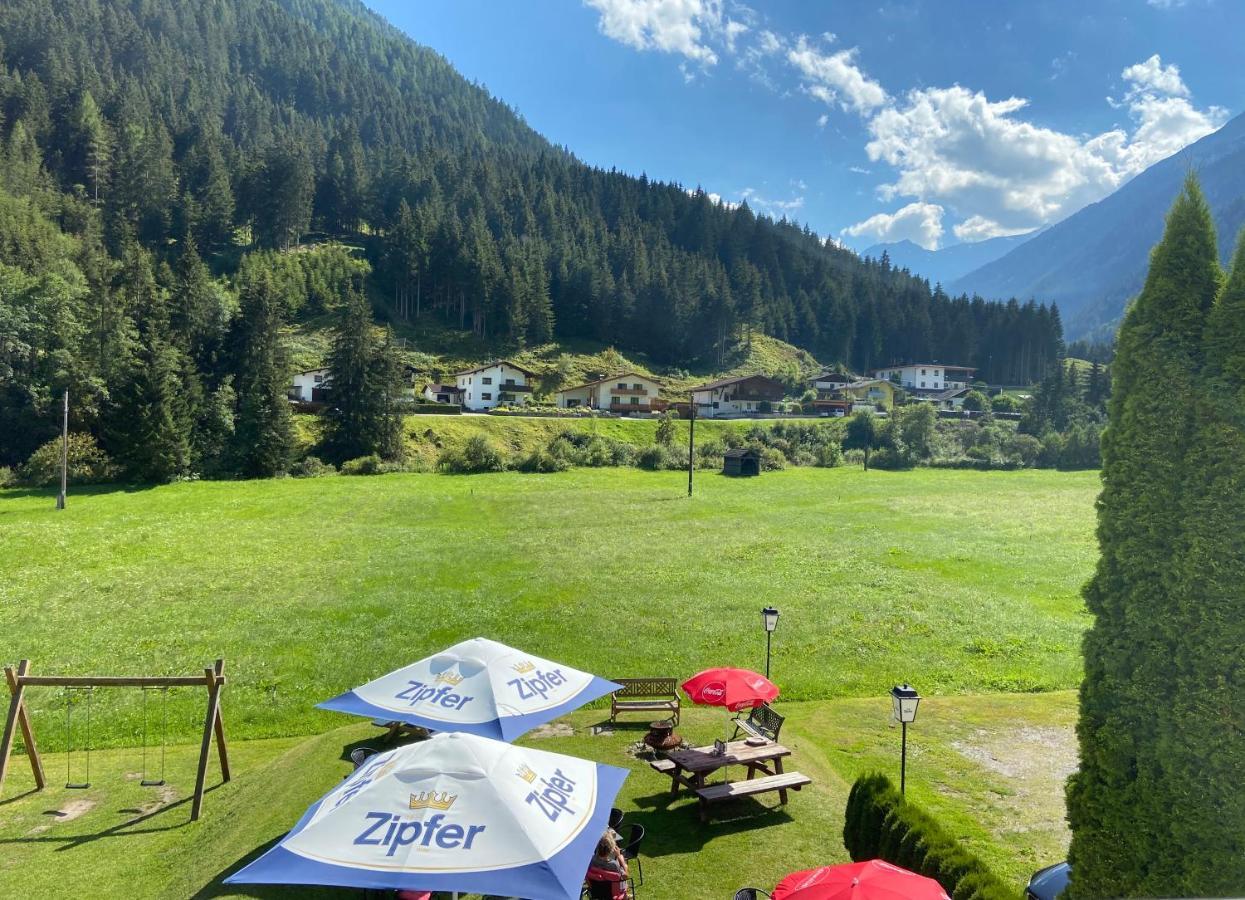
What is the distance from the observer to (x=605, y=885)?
9.12 meters

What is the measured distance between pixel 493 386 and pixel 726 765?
85.3m

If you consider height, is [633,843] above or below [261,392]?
below

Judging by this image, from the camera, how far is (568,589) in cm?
3028

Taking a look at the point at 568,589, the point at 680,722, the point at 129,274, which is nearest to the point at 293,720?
the point at 680,722

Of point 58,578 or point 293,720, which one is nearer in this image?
point 293,720

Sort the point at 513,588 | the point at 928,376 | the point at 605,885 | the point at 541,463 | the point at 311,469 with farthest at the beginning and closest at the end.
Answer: the point at 928,376 → the point at 541,463 → the point at 311,469 → the point at 513,588 → the point at 605,885

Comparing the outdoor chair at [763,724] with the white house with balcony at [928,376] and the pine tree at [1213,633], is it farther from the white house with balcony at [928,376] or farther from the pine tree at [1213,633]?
the white house with balcony at [928,376]

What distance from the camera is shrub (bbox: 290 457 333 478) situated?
2437 inches

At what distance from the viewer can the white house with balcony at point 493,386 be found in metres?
92.6

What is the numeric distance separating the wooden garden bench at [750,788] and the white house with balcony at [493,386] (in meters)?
79.9

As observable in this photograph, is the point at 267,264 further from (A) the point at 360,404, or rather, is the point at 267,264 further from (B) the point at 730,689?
(B) the point at 730,689

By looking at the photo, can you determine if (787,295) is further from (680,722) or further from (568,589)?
(680,722)

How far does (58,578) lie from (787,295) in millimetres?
142043

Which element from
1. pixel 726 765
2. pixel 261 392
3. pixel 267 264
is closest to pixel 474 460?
pixel 261 392
